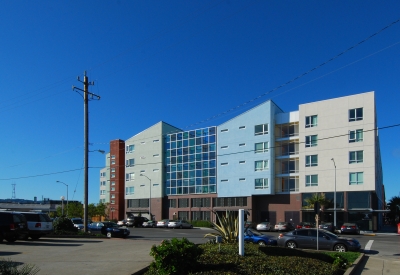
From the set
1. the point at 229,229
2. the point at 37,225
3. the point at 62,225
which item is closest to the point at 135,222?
the point at 62,225

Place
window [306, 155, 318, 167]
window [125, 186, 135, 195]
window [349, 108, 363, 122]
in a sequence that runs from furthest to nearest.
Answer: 1. window [125, 186, 135, 195]
2. window [306, 155, 318, 167]
3. window [349, 108, 363, 122]

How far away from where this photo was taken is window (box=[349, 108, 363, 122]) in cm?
5106

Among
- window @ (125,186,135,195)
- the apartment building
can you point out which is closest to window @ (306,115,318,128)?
the apartment building

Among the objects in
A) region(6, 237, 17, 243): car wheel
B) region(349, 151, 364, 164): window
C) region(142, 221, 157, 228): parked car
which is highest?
region(349, 151, 364, 164): window

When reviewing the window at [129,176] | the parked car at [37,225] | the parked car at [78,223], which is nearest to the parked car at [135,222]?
the window at [129,176]

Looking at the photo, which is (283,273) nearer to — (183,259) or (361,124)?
(183,259)

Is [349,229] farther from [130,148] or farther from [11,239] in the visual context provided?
[130,148]

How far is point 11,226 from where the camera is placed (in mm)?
19219

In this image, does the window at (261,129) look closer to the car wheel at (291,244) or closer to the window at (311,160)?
the window at (311,160)

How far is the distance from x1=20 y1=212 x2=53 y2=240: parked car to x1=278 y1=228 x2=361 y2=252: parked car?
509 inches

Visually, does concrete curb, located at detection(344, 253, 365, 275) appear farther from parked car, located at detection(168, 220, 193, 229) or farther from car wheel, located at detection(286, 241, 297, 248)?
parked car, located at detection(168, 220, 193, 229)

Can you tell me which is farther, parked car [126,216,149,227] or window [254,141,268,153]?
parked car [126,216,149,227]

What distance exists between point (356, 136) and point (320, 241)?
3330 cm

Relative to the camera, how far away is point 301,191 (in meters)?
55.6
